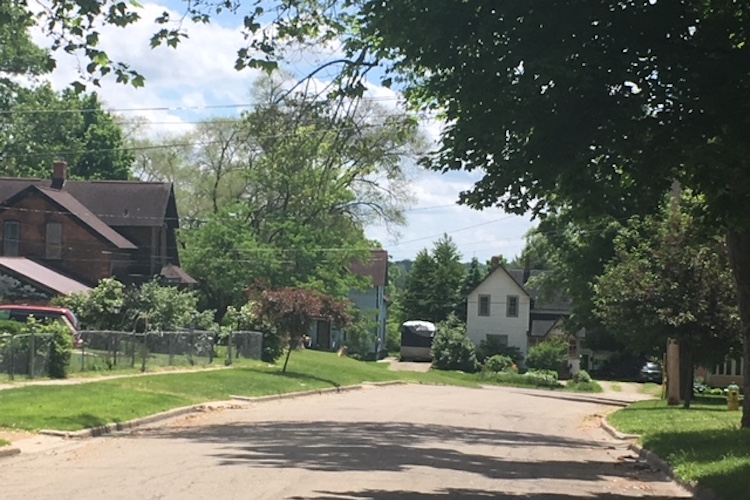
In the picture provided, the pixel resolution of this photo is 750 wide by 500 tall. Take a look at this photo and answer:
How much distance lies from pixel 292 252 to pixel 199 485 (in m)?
49.3

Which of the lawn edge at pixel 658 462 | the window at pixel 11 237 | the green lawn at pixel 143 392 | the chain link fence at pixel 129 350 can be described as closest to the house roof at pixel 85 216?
the window at pixel 11 237

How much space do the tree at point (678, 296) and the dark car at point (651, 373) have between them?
125 feet

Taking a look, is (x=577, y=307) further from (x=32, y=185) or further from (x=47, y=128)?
(x=47, y=128)

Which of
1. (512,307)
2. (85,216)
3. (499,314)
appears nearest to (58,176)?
(85,216)

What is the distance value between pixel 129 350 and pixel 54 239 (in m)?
23.1

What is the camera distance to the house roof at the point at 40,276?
4884 cm

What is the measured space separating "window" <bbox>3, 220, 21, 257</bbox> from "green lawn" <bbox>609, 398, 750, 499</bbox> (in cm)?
3556

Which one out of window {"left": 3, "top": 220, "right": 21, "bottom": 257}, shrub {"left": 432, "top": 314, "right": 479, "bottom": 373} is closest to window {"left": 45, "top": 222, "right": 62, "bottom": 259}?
window {"left": 3, "top": 220, "right": 21, "bottom": 257}

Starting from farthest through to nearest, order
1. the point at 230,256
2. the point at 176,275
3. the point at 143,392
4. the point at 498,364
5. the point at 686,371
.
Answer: the point at 498,364, the point at 230,256, the point at 176,275, the point at 686,371, the point at 143,392

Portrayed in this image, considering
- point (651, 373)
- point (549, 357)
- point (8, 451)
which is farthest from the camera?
point (549, 357)

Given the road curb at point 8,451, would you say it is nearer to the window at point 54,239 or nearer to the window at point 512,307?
the window at point 54,239

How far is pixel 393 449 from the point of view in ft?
57.7

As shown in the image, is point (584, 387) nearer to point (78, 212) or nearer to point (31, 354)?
point (78, 212)

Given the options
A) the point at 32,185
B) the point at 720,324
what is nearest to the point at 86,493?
the point at 720,324
